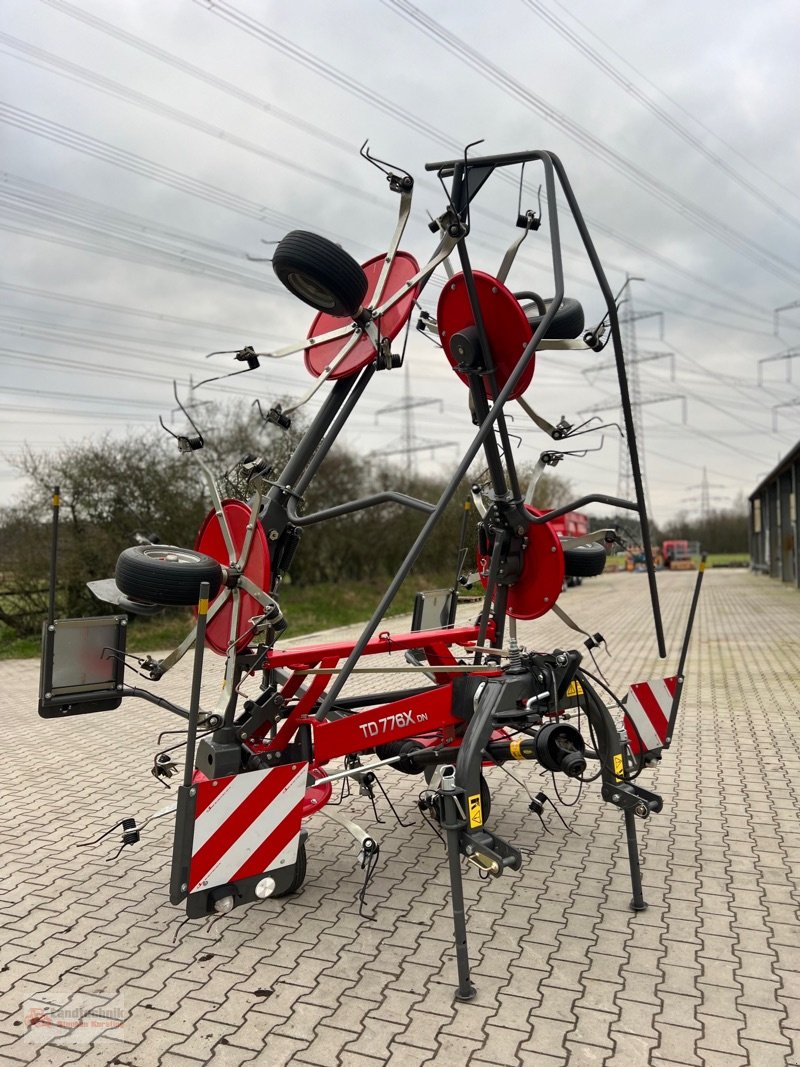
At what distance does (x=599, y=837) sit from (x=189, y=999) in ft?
8.28

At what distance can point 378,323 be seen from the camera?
4.06 metres

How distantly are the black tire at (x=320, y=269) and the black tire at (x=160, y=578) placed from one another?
4.25ft

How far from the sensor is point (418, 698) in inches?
162

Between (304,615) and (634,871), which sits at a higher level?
(304,615)

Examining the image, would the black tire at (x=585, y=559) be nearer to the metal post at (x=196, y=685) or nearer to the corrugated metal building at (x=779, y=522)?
the metal post at (x=196, y=685)

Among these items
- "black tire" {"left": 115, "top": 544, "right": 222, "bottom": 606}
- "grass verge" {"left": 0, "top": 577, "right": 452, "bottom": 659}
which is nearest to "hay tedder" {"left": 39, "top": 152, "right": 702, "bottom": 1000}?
"black tire" {"left": 115, "top": 544, "right": 222, "bottom": 606}

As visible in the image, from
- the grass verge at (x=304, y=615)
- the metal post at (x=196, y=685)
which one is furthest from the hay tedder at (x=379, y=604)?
the grass verge at (x=304, y=615)

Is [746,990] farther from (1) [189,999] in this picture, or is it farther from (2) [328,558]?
(2) [328,558]

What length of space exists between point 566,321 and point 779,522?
31.5 meters

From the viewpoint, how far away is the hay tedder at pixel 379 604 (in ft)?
11.6

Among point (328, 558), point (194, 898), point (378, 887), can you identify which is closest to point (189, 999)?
point (194, 898)

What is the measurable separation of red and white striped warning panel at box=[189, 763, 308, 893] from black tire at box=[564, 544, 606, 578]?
216 cm

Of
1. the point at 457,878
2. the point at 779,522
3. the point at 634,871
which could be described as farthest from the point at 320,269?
the point at 779,522

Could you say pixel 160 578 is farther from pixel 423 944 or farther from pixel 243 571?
pixel 423 944
